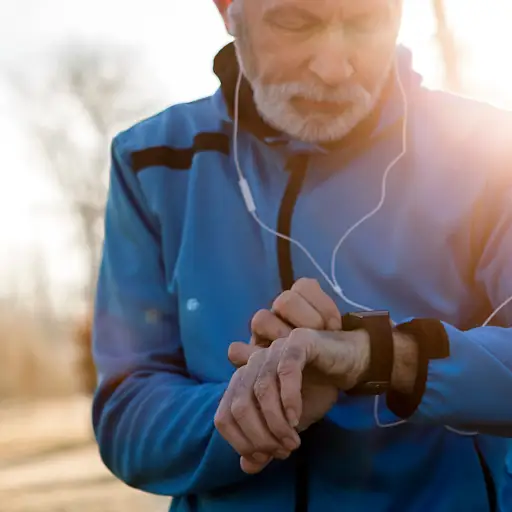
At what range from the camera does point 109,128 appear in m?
14.1

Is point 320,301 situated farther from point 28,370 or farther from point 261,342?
point 28,370

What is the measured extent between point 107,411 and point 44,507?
18.3 ft

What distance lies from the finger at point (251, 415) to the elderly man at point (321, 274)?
3.1 inches

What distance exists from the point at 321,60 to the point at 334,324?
1.80 feet

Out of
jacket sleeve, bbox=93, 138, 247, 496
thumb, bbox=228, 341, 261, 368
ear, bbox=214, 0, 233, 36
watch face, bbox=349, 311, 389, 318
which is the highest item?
ear, bbox=214, 0, 233, 36

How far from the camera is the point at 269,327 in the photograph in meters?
1.36

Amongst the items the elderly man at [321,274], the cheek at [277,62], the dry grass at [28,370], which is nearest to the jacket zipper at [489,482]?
the elderly man at [321,274]

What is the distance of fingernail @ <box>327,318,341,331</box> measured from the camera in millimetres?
1371

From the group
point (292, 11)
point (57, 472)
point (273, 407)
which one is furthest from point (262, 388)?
point (57, 472)

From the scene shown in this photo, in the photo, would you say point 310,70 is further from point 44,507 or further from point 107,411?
point 44,507

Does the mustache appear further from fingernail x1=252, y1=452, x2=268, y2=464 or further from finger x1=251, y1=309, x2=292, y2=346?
fingernail x1=252, y1=452, x2=268, y2=464

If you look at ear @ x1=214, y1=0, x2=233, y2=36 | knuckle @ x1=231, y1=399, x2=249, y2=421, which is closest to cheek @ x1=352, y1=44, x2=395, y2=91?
ear @ x1=214, y1=0, x2=233, y2=36

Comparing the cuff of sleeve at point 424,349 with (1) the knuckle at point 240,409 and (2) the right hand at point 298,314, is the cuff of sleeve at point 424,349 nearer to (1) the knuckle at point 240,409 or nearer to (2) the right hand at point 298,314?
(2) the right hand at point 298,314

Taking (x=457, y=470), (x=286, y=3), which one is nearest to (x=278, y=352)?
(x=457, y=470)
